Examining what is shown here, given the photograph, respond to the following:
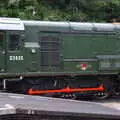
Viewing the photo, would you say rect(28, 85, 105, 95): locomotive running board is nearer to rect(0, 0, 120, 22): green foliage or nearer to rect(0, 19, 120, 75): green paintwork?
rect(0, 19, 120, 75): green paintwork

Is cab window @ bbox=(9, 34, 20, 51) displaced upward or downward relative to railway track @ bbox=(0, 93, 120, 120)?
downward

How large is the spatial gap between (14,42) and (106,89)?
13.9ft

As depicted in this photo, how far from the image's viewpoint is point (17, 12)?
1886 centimetres

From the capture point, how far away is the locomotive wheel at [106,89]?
52.4 feet

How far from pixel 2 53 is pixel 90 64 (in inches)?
134

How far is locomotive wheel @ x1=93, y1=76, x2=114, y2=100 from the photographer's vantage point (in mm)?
15966

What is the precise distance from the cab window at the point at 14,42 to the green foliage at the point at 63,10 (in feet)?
14.7

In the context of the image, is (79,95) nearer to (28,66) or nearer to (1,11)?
(28,66)

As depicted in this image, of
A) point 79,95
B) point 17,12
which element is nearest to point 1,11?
point 17,12

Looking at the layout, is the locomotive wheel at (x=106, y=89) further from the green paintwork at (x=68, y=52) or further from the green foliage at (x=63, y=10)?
the green foliage at (x=63, y=10)

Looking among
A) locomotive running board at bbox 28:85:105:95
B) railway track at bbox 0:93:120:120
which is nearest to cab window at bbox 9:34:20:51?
locomotive running board at bbox 28:85:105:95

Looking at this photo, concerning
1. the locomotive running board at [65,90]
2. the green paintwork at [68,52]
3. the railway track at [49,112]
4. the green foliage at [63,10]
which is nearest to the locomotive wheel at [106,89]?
the locomotive running board at [65,90]

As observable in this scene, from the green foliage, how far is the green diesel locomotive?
159 inches

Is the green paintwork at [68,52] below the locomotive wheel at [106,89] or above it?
above
